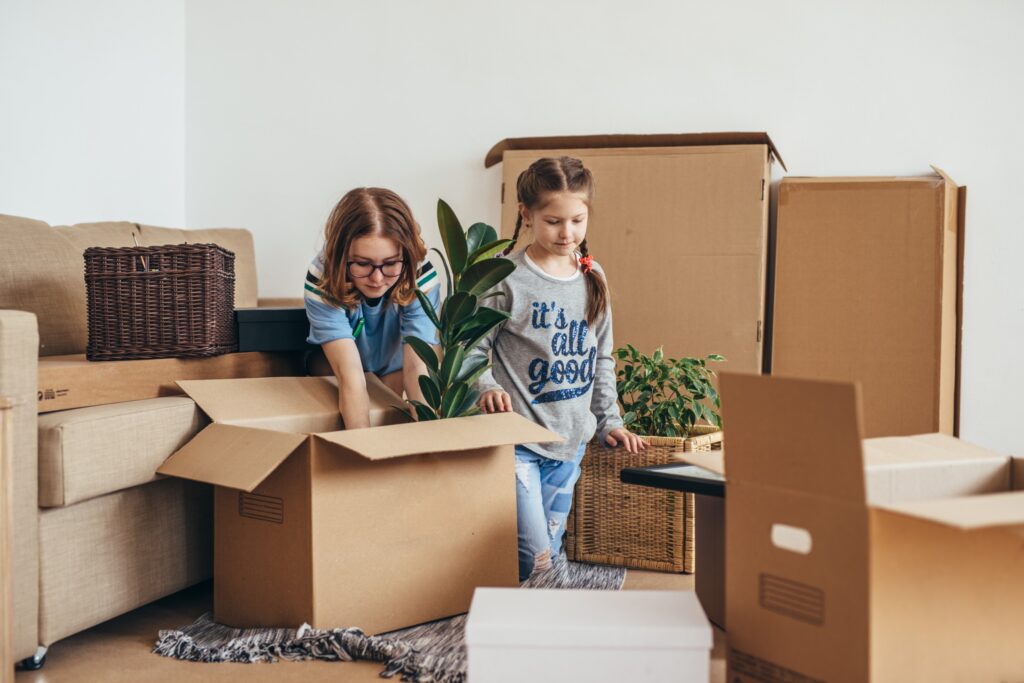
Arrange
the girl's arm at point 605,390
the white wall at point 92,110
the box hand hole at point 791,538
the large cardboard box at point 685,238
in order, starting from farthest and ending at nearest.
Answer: the large cardboard box at point 685,238, the white wall at point 92,110, the girl's arm at point 605,390, the box hand hole at point 791,538

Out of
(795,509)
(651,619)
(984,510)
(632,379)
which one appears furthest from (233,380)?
(984,510)

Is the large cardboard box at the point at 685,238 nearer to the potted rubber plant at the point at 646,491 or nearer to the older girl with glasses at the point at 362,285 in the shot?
the potted rubber plant at the point at 646,491

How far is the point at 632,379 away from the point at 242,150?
1.72 metres

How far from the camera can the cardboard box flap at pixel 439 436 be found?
148 cm

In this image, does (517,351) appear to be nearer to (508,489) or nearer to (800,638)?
(508,489)

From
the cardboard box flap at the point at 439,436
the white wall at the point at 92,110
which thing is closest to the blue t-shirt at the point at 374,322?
the cardboard box flap at the point at 439,436

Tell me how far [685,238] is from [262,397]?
1.28m

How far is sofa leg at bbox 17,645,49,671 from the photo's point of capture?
142 centimetres

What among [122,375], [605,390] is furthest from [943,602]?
[122,375]

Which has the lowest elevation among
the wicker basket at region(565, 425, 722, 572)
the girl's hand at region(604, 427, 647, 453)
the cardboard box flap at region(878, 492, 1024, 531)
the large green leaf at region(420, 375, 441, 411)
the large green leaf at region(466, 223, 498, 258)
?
the wicker basket at region(565, 425, 722, 572)

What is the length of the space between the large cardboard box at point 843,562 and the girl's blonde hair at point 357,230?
3.37 feet

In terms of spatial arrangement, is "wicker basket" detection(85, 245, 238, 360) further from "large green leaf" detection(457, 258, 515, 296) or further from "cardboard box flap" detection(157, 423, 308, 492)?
"large green leaf" detection(457, 258, 515, 296)

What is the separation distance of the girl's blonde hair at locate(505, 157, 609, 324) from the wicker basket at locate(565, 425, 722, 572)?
338 mm

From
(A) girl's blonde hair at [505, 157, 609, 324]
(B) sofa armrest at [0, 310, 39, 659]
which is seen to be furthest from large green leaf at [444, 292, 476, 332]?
(B) sofa armrest at [0, 310, 39, 659]
